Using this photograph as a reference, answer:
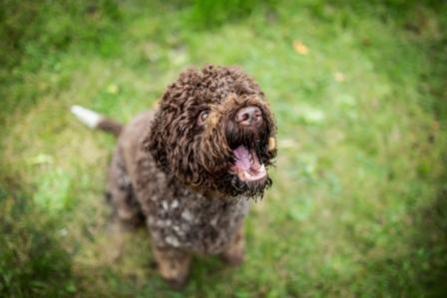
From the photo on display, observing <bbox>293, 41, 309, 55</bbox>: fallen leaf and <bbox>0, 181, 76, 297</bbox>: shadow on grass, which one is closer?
<bbox>0, 181, 76, 297</bbox>: shadow on grass

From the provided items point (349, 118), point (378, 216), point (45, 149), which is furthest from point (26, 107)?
point (378, 216)

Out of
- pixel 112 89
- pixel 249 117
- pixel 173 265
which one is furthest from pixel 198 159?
pixel 112 89

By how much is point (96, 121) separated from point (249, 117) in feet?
7.43

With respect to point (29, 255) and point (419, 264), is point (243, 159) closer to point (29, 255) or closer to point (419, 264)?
point (29, 255)

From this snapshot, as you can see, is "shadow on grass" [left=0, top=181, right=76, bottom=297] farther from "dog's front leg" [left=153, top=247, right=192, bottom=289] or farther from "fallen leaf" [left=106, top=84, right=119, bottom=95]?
"fallen leaf" [left=106, top=84, right=119, bottom=95]

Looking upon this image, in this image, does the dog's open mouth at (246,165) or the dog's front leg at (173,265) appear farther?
the dog's front leg at (173,265)

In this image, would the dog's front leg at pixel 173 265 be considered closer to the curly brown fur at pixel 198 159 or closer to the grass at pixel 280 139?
the curly brown fur at pixel 198 159

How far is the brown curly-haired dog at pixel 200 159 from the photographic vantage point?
2.22m

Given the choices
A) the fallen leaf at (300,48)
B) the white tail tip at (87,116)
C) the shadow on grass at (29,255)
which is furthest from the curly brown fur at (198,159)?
the fallen leaf at (300,48)

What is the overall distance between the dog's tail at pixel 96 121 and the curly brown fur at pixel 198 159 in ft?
1.71

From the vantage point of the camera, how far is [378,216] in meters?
4.16

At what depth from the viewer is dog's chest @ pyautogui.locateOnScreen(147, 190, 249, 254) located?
281cm

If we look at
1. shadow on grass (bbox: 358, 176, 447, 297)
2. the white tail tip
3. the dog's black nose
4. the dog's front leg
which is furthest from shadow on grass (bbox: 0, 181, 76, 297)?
shadow on grass (bbox: 358, 176, 447, 297)

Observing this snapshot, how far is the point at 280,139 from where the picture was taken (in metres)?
4.42
